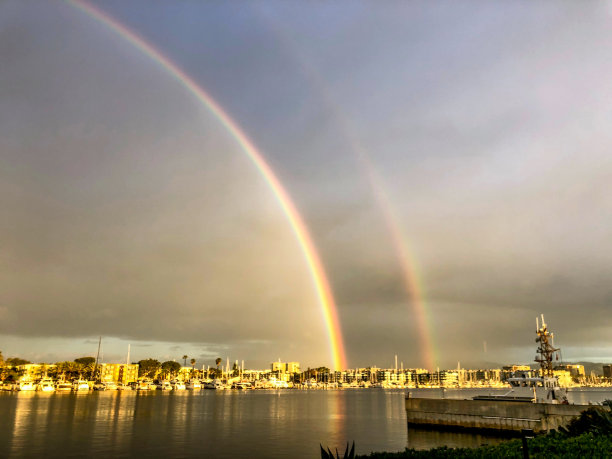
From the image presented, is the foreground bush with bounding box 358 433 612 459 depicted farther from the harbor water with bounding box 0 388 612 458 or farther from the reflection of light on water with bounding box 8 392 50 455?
the reflection of light on water with bounding box 8 392 50 455

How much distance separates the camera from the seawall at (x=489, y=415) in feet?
178

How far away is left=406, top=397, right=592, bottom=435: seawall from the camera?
54250mm

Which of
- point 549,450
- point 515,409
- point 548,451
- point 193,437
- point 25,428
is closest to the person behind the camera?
point 548,451

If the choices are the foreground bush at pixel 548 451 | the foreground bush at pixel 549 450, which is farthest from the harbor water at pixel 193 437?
the foreground bush at pixel 548 451

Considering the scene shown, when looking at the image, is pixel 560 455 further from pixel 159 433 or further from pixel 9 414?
pixel 9 414

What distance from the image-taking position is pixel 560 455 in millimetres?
18078

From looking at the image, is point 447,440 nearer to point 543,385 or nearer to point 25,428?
point 543,385

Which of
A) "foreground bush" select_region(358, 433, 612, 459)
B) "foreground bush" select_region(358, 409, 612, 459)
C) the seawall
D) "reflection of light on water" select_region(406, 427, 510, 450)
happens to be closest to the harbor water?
"reflection of light on water" select_region(406, 427, 510, 450)

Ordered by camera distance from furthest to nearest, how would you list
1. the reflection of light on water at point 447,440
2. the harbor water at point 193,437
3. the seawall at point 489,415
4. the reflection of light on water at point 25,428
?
the reflection of light on water at point 25,428
the reflection of light on water at point 447,440
the harbor water at point 193,437
the seawall at point 489,415

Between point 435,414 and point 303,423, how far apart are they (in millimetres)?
30118

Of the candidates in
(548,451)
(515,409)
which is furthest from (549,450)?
(515,409)

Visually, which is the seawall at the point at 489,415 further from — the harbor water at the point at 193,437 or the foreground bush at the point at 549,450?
the foreground bush at the point at 549,450

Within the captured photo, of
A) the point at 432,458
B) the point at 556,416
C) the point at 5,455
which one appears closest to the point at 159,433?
the point at 5,455

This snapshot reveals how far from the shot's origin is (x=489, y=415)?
211ft
